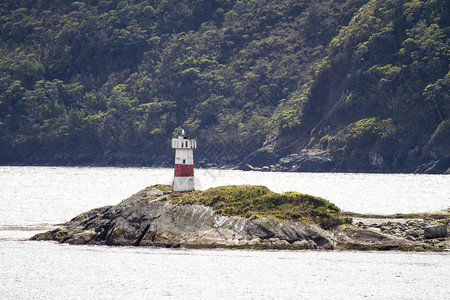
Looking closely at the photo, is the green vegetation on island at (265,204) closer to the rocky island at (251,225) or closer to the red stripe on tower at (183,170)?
the rocky island at (251,225)

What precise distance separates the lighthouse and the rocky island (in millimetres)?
853

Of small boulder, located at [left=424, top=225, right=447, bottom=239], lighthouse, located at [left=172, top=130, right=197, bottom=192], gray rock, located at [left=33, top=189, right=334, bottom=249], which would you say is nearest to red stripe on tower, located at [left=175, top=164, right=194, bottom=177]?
lighthouse, located at [left=172, top=130, right=197, bottom=192]

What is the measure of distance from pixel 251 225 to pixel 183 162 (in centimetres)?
760

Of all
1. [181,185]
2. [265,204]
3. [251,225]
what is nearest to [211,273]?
[251,225]

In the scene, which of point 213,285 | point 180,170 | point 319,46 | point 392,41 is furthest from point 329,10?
point 213,285

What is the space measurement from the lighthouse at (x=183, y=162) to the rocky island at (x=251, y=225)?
0.85 metres

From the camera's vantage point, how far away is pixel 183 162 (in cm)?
4278

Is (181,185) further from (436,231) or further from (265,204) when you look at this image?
(436,231)

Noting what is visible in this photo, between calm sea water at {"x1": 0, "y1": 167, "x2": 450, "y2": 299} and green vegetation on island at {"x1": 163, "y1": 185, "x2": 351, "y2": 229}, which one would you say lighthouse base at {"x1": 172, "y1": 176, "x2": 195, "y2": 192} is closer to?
green vegetation on island at {"x1": 163, "y1": 185, "x2": 351, "y2": 229}

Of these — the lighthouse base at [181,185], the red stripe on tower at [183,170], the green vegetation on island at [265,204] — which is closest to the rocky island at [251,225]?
the green vegetation on island at [265,204]

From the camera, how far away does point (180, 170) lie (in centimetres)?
4322

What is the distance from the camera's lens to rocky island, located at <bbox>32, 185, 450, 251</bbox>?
1447 inches

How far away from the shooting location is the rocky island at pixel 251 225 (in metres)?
36.8

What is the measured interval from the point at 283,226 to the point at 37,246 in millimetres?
14657
